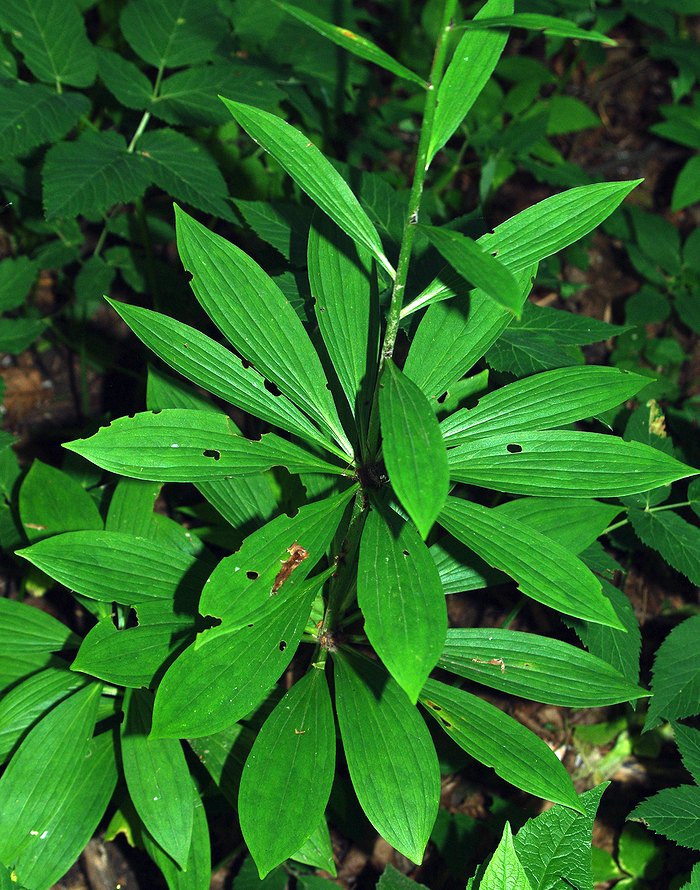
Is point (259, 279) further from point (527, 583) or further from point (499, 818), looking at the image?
point (499, 818)

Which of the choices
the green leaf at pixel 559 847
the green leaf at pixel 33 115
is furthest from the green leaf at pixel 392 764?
the green leaf at pixel 33 115

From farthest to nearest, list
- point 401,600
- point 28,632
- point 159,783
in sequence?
point 28,632 < point 159,783 < point 401,600

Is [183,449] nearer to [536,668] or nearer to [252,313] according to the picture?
[252,313]

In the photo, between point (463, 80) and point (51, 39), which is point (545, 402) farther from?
point (51, 39)

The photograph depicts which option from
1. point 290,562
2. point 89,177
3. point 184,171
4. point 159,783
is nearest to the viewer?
point 290,562

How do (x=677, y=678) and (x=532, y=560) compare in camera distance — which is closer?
(x=532, y=560)

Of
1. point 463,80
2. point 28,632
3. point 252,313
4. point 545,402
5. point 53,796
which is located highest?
point 463,80

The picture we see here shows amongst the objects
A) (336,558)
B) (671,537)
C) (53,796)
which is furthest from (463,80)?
(53,796)

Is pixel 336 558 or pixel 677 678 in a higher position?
pixel 336 558
